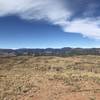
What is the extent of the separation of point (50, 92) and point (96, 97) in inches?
185

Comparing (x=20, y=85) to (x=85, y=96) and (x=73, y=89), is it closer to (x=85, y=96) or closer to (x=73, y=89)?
(x=73, y=89)

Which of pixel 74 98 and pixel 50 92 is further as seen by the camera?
pixel 50 92

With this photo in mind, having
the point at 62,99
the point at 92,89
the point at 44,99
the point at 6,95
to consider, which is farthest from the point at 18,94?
the point at 92,89

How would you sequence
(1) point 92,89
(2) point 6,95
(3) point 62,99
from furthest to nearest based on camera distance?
(1) point 92,89
(2) point 6,95
(3) point 62,99

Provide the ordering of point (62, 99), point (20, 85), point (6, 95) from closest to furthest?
point (62, 99)
point (6, 95)
point (20, 85)

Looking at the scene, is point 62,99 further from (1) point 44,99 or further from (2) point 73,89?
(2) point 73,89

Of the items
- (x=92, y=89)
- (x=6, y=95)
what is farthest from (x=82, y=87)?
(x=6, y=95)

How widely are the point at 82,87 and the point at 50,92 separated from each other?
4.39 meters

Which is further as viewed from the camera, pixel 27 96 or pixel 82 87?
pixel 82 87

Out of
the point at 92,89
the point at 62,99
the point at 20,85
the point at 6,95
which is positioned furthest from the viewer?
the point at 20,85

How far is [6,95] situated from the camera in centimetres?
2102

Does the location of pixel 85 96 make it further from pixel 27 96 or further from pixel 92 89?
Answer: pixel 27 96

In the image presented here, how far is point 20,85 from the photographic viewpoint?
2577 centimetres

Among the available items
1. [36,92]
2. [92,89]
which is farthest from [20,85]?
[92,89]
